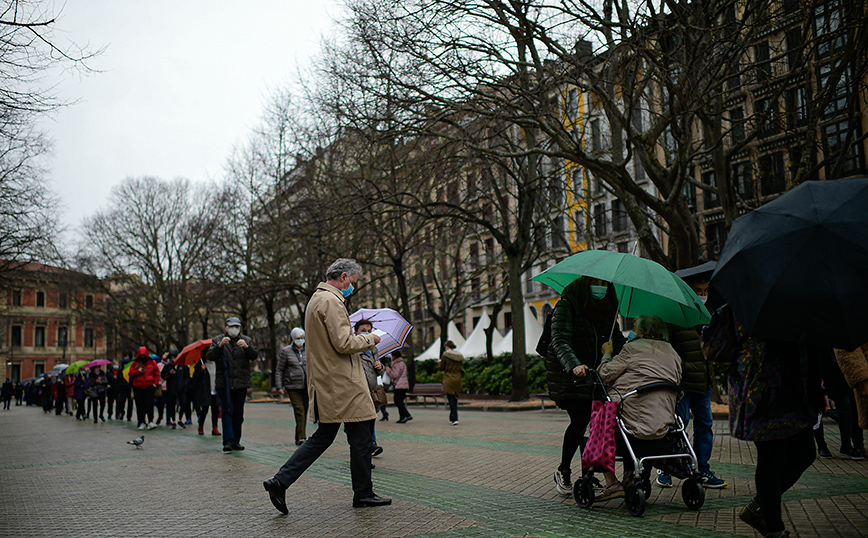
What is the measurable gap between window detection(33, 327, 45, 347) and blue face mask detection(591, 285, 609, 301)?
9461 centimetres

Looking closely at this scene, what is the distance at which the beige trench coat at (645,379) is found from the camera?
5.94 meters

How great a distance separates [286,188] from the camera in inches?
1470

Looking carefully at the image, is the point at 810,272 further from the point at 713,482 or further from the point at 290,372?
the point at 290,372

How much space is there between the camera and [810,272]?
400 cm

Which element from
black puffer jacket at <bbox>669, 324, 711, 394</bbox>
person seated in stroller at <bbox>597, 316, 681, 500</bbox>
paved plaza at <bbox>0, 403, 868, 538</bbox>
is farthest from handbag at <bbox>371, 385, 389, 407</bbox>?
person seated in stroller at <bbox>597, 316, 681, 500</bbox>

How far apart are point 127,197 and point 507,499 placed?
151ft

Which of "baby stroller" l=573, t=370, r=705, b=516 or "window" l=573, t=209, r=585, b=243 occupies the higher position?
"window" l=573, t=209, r=585, b=243

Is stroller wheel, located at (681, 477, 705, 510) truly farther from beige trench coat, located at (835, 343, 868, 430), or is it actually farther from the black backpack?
the black backpack

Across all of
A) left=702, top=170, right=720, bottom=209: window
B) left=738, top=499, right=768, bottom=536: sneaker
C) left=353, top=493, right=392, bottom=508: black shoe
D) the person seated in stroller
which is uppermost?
left=702, top=170, right=720, bottom=209: window

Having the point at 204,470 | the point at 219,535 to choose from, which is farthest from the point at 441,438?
the point at 219,535

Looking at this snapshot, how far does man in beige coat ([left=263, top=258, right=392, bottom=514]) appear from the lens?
20.9ft

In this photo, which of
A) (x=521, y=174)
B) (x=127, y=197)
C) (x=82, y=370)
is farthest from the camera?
(x=127, y=197)

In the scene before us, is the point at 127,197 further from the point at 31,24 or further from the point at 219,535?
the point at 219,535

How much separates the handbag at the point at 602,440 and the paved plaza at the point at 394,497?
1.29 ft
